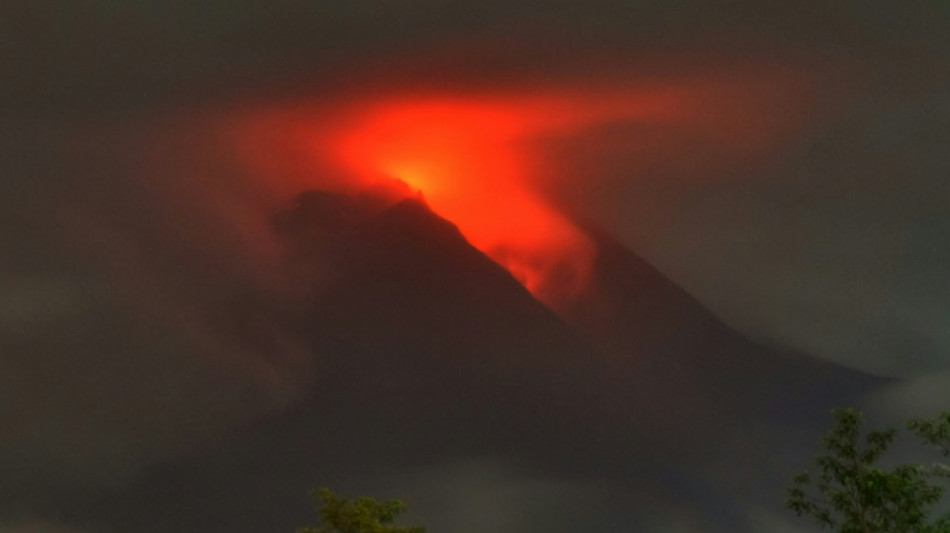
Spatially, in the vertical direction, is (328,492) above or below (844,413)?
below

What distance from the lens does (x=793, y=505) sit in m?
55.1

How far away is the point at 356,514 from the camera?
50.4 meters

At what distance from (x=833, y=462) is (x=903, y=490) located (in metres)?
3.52

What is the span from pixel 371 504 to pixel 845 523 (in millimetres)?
19960

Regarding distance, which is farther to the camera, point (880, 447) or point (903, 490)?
point (880, 447)

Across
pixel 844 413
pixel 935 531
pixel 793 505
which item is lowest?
pixel 935 531

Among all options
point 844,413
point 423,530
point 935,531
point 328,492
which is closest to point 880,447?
point 844,413

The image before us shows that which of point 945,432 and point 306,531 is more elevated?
A: point 945,432

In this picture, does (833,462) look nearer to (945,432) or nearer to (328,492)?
(945,432)

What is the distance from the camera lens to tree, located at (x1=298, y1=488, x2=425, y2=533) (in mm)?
50312

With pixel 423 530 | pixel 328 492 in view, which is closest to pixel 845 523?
pixel 423 530

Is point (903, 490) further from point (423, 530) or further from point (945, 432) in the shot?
point (423, 530)

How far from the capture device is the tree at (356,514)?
50.3m

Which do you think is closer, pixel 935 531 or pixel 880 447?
pixel 935 531
